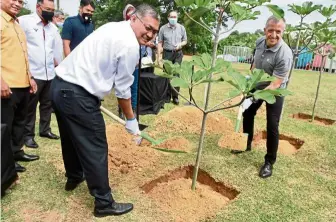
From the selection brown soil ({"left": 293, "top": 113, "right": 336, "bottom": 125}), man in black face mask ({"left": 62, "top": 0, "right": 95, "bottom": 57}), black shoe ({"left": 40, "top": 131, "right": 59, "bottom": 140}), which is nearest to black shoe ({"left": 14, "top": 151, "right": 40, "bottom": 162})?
black shoe ({"left": 40, "top": 131, "right": 59, "bottom": 140})

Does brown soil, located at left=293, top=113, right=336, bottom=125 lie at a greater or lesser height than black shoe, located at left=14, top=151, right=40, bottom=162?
lesser

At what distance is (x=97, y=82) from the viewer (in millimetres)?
2297

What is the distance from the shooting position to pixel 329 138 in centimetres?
479

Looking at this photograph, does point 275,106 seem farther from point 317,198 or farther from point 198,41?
point 198,41

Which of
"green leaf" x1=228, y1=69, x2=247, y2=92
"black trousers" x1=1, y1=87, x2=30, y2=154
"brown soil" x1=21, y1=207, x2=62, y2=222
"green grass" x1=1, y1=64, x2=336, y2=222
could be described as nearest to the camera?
"green leaf" x1=228, y1=69, x2=247, y2=92

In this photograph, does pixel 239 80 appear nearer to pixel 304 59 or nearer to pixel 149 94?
pixel 149 94

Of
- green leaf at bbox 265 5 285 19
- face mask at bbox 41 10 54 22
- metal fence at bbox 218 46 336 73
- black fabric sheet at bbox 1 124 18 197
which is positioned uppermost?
green leaf at bbox 265 5 285 19

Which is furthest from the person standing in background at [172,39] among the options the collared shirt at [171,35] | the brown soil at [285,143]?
the brown soil at [285,143]

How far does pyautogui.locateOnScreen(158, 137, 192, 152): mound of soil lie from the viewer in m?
4.08

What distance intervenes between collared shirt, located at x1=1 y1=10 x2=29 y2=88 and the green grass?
100cm

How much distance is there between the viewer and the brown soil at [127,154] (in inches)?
135

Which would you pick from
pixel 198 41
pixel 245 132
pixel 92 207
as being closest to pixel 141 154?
pixel 92 207

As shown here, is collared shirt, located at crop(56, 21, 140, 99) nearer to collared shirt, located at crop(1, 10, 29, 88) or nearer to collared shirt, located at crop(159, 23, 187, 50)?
collared shirt, located at crop(1, 10, 29, 88)

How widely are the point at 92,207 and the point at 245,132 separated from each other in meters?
2.25
